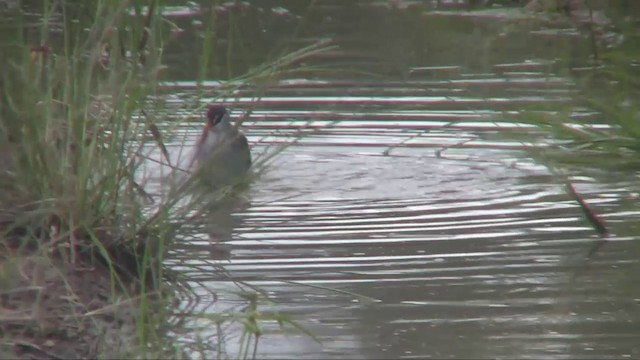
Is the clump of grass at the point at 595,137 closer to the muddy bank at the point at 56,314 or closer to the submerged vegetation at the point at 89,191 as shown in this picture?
the submerged vegetation at the point at 89,191

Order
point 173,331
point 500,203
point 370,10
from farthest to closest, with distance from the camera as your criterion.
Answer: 1. point 370,10
2. point 500,203
3. point 173,331


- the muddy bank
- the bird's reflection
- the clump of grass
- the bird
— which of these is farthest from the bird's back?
the clump of grass

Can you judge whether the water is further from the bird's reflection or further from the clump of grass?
the clump of grass

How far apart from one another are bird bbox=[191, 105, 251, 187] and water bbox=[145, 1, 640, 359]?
16cm

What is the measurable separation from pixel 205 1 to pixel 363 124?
5.97m

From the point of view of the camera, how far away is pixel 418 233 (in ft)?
21.2

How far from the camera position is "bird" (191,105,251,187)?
6249 mm

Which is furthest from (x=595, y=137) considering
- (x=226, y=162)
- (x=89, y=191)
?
(x=89, y=191)

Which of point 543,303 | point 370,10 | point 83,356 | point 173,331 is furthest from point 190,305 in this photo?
point 370,10

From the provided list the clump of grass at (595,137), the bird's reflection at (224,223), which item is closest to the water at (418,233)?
the bird's reflection at (224,223)

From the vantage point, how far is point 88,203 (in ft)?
17.2

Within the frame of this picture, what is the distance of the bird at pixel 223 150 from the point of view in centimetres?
625

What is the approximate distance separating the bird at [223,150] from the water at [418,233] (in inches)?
6.2

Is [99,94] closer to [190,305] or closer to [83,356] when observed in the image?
[190,305]
